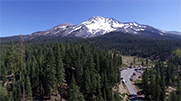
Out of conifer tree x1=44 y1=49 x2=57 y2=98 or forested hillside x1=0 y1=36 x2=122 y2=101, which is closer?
conifer tree x1=44 y1=49 x2=57 y2=98

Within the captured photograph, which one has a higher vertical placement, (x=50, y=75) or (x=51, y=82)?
(x=50, y=75)

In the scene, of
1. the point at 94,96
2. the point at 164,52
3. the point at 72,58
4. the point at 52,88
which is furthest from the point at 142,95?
the point at 164,52

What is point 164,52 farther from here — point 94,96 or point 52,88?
point 52,88

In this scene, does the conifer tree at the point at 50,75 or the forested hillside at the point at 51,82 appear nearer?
the conifer tree at the point at 50,75

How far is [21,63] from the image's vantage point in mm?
38062

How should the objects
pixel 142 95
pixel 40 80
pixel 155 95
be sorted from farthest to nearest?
pixel 142 95, pixel 155 95, pixel 40 80

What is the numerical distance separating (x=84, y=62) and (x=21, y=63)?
884 inches

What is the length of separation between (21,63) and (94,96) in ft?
87.6

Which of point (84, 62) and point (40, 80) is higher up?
point (84, 62)

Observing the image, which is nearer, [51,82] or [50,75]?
[50,75]

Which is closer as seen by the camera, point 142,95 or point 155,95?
point 155,95

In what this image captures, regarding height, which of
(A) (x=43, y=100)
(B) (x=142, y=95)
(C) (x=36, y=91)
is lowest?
(B) (x=142, y=95)

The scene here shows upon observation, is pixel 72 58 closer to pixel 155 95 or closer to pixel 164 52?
pixel 155 95

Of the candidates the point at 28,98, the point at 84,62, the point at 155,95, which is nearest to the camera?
the point at 28,98
